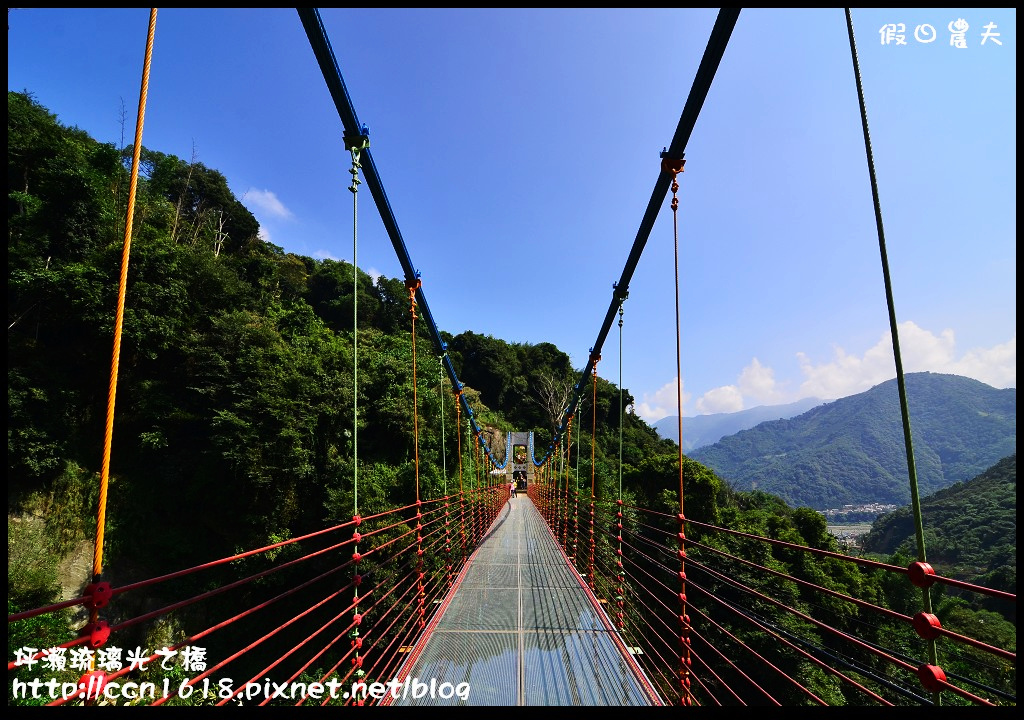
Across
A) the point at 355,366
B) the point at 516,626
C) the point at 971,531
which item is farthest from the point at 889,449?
the point at 355,366

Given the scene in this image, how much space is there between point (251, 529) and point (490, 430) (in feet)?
48.2

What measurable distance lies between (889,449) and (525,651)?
114 m

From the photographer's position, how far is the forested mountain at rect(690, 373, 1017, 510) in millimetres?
64938

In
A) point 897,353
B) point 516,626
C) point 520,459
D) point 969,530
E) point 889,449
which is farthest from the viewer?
point 889,449

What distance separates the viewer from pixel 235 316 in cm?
1191

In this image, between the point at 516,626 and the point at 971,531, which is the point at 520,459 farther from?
the point at 516,626

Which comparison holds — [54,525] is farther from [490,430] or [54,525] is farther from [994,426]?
[994,426]

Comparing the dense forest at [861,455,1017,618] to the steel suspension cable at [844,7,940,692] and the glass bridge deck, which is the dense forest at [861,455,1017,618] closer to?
the glass bridge deck

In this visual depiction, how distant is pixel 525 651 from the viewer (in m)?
2.55

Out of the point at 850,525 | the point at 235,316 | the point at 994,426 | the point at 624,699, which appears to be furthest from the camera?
the point at 994,426

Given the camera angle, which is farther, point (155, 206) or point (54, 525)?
point (155, 206)

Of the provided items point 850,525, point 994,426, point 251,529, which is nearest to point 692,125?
point 251,529

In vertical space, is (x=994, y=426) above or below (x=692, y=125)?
below

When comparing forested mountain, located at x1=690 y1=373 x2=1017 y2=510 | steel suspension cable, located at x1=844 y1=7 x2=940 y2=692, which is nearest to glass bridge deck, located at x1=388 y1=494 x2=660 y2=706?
steel suspension cable, located at x1=844 y1=7 x2=940 y2=692
